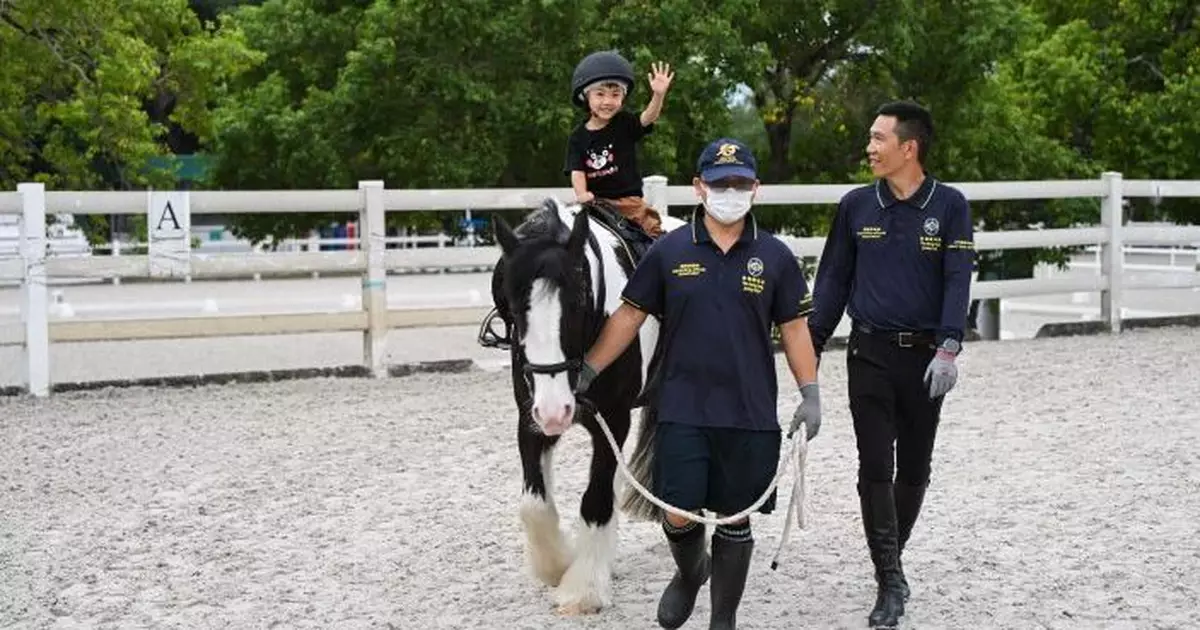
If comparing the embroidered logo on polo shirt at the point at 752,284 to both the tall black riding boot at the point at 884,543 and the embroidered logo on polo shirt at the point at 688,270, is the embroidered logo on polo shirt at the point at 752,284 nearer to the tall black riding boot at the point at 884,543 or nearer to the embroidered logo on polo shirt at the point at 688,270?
the embroidered logo on polo shirt at the point at 688,270

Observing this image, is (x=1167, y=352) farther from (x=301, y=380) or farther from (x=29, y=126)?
(x=29, y=126)

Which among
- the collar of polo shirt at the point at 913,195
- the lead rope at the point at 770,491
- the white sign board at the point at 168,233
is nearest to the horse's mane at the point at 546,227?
the lead rope at the point at 770,491

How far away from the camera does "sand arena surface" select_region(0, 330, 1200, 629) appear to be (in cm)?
546

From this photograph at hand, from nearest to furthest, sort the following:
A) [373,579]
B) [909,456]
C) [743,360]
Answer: [743,360] → [909,456] → [373,579]

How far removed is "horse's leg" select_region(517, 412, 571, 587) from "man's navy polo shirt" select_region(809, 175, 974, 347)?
41.8 inches

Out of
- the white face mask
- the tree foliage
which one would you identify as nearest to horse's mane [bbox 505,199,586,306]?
the white face mask

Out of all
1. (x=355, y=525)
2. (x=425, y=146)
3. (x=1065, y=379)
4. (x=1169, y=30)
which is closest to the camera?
(x=355, y=525)

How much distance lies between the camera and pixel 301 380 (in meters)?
12.2

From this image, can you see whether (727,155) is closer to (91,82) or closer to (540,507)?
(540,507)

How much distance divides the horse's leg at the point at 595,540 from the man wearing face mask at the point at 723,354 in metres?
0.67

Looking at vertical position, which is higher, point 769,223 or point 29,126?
point 29,126

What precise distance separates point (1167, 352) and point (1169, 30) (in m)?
8.70

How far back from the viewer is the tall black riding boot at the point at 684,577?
4.79 meters

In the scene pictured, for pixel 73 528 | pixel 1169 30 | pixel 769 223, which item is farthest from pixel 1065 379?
pixel 1169 30
